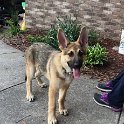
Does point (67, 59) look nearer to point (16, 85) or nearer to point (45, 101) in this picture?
point (45, 101)

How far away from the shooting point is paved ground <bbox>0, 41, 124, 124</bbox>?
5.27 m

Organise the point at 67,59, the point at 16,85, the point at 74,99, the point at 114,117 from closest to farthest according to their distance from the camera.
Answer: the point at 67,59 < the point at 114,117 < the point at 74,99 < the point at 16,85

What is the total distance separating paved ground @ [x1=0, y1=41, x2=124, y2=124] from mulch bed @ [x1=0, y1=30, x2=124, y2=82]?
0.28 meters

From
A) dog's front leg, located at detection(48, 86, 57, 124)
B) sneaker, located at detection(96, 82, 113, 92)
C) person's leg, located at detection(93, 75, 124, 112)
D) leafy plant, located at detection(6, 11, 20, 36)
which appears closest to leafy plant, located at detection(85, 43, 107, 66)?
sneaker, located at detection(96, 82, 113, 92)

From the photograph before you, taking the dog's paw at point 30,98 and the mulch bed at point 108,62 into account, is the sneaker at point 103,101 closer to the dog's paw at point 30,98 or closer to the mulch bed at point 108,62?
the mulch bed at point 108,62

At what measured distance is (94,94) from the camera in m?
5.98

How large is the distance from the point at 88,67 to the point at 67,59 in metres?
2.51

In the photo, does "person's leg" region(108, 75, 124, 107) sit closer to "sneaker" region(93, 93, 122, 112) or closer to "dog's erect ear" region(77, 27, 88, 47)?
"sneaker" region(93, 93, 122, 112)

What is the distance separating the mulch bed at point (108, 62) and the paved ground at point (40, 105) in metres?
0.28

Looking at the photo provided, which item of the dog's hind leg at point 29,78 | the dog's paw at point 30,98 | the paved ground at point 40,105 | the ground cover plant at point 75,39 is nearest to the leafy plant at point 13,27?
the ground cover plant at point 75,39

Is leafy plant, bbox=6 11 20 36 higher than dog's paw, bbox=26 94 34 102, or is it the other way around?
leafy plant, bbox=6 11 20 36

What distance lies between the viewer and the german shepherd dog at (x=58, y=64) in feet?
15.4

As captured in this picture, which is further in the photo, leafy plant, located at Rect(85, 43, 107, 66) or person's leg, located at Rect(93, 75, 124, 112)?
leafy plant, located at Rect(85, 43, 107, 66)

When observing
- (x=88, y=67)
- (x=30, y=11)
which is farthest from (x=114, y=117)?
(x=30, y=11)
